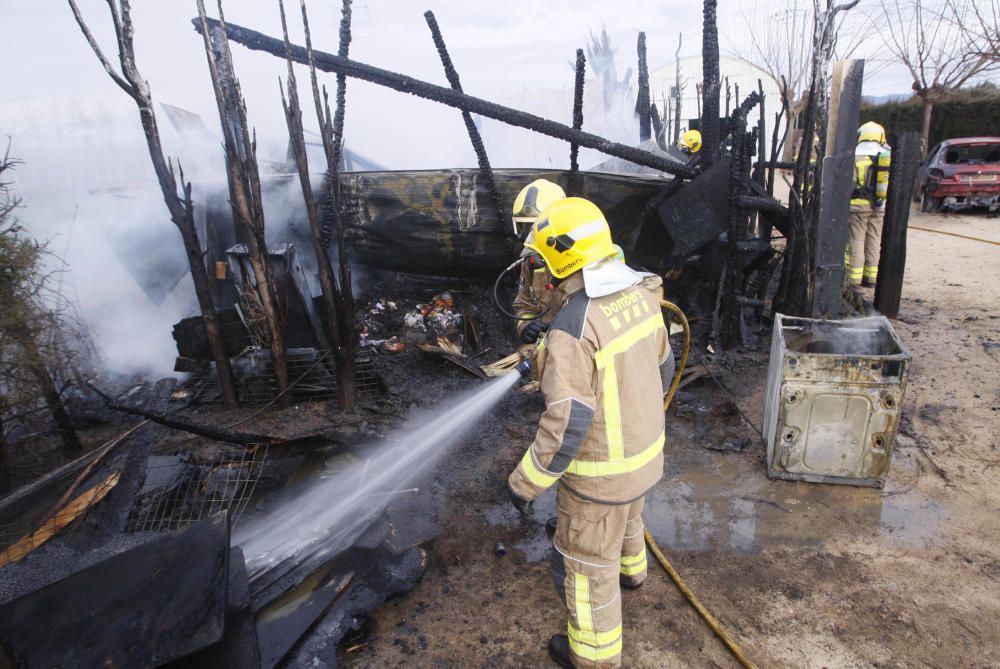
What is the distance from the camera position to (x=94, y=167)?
27.0 feet

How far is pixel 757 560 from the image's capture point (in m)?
3.16

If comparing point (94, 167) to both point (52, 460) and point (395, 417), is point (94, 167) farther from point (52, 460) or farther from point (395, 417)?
point (395, 417)

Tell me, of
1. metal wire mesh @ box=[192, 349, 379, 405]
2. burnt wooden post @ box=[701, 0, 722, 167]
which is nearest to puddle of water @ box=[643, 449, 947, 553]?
metal wire mesh @ box=[192, 349, 379, 405]

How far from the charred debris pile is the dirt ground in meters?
0.43

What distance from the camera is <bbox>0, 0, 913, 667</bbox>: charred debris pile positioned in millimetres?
2510

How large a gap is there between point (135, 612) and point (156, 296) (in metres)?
4.75

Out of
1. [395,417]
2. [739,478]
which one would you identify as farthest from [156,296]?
[739,478]

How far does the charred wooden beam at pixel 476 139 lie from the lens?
5755mm

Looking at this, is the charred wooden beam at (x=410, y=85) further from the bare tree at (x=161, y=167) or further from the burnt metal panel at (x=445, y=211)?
the bare tree at (x=161, y=167)

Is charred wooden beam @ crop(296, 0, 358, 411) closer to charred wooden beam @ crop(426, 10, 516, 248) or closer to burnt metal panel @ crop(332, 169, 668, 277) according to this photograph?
burnt metal panel @ crop(332, 169, 668, 277)

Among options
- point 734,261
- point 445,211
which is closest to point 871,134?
point 734,261

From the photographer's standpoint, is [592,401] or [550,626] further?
[550,626]

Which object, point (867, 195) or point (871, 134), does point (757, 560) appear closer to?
point (867, 195)

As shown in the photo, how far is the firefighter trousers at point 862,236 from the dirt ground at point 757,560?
10.6 ft
